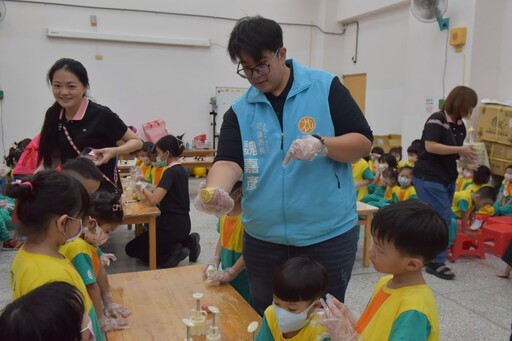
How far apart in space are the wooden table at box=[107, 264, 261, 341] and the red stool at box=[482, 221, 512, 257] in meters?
3.28

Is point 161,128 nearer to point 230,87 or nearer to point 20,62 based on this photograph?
point 230,87

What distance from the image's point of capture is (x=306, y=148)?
58.4 inches

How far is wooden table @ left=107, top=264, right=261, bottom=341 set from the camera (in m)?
1.91

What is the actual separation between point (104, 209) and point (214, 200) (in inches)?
37.6

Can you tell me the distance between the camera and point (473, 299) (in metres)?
3.48

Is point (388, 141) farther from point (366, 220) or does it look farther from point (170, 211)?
point (170, 211)

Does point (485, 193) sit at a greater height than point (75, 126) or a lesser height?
lesser

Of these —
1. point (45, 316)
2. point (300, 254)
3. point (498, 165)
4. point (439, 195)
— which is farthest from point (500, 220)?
point (45, 316)

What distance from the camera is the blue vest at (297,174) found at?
5.36ft

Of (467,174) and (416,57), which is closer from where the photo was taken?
(467,174)

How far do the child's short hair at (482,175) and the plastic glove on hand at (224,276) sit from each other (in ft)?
12.5

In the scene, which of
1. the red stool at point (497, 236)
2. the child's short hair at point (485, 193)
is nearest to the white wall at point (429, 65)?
the child's short hair at point (485, 193)

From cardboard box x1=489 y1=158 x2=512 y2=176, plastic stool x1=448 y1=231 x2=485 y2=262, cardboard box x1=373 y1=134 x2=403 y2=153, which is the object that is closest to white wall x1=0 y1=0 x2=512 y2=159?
cardboard box x1=373 y1=134 x2=403 y2=153

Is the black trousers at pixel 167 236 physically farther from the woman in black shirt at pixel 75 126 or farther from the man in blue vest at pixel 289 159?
the man in blue vest at pixel 289 159
